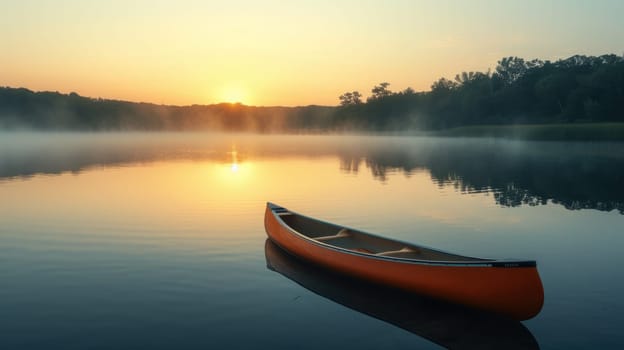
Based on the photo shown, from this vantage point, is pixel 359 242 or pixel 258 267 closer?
pixel 258 267

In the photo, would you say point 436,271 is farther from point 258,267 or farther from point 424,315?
point 258,267

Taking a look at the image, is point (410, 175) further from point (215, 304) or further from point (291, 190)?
point (215, 304)

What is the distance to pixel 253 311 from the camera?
11.6 m

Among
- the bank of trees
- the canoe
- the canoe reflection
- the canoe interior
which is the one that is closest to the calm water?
the canoe reflection

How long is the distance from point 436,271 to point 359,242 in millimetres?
5323

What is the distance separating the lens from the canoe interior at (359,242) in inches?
531

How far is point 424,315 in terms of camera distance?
11.5m

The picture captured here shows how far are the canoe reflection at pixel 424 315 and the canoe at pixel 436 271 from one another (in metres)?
0.31

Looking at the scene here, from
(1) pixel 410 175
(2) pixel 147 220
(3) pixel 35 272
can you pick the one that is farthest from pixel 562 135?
(3) pixel 35 272

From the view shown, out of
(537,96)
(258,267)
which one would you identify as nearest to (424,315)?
(258,267)

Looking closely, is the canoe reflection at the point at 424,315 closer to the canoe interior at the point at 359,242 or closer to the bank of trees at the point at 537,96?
the canoe interior at the point at 359,242

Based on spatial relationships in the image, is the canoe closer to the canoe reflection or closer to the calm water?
the canoe reflection

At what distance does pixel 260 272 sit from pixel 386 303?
13.9 feet

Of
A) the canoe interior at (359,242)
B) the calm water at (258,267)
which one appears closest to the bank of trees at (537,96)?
the calm water at (258,267)
